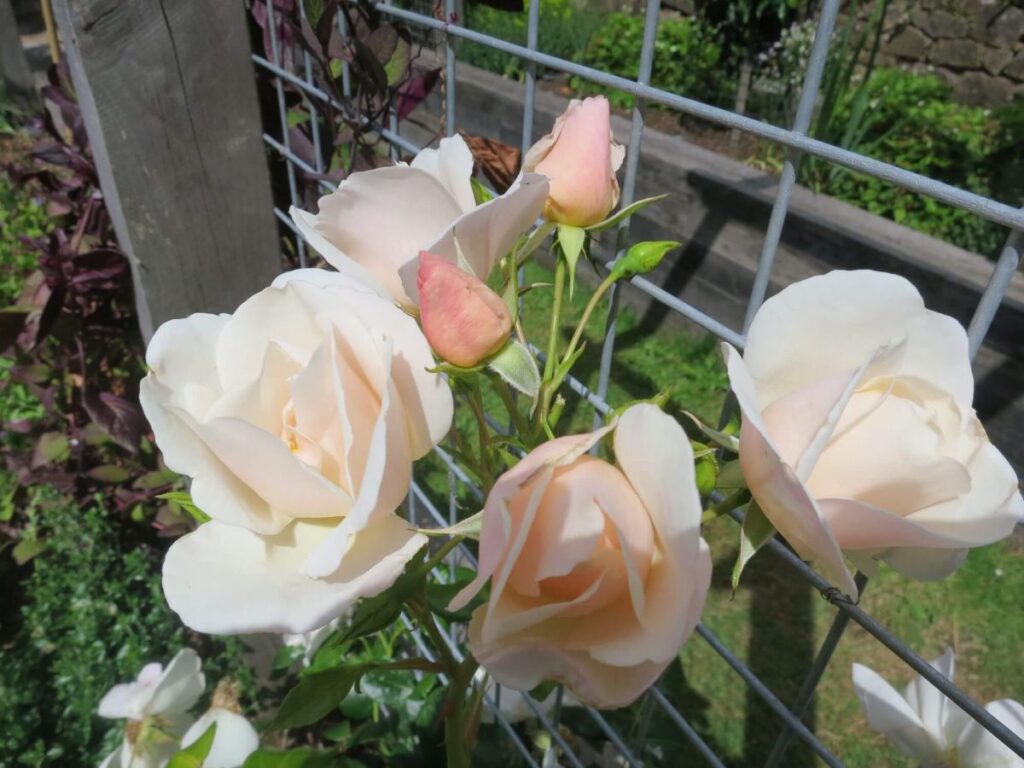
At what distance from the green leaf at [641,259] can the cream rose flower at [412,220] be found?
8cm

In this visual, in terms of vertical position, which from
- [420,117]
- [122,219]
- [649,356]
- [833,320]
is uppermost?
[833,320]

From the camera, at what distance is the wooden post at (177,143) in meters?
1.08

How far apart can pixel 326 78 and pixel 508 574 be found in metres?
0.93

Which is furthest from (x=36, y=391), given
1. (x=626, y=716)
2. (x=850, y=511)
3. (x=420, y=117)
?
(x=420, y=117)

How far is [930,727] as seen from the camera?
589 millimetres

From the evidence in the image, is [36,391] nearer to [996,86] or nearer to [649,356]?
[649,356]

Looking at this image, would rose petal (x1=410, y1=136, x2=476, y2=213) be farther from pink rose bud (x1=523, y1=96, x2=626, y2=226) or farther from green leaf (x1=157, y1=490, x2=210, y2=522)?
green leaf (x1=157, y1=490, x2=210, y2=522)

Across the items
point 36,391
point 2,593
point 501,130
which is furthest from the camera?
point 501,130

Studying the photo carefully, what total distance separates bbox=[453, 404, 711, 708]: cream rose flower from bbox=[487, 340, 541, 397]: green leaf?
3.4 inches

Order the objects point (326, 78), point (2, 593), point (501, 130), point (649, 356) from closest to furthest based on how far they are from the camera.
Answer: point (326, 78), point (2, 593), point (649, 356), point (501, 130)

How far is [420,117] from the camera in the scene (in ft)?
12.7

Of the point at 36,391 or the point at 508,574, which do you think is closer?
the point at 508,574

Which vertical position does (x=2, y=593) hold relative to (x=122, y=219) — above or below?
below

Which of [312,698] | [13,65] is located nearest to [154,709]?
[312,698]
